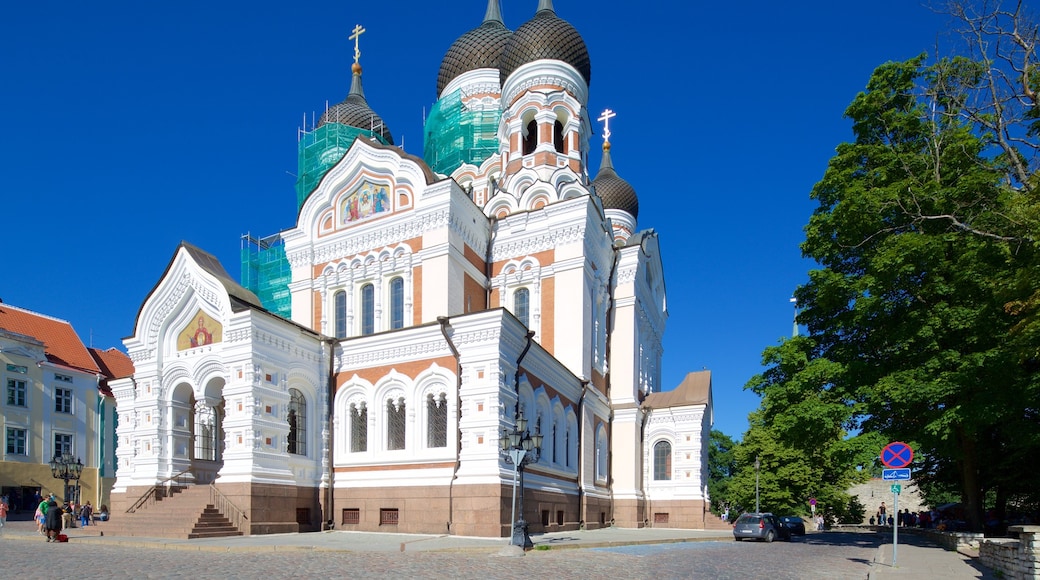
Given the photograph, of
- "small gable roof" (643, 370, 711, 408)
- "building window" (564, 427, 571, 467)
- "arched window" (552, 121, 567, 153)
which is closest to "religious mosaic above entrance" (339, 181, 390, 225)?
"building window" (564, 427, 571, 467)

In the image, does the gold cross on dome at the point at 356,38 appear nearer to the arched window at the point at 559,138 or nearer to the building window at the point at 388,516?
the arched window at the point at 559,138

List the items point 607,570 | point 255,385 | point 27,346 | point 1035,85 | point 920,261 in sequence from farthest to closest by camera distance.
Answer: point 27,346 → point 255,385 → point 920,261 → point 1035,85 → point 607,570

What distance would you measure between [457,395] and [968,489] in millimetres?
13712

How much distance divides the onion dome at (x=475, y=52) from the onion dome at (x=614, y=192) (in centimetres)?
850

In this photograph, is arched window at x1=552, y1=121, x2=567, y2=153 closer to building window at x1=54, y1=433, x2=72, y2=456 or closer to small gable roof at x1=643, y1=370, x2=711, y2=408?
small gable roof at x1=643, y1=370, x2=711, y2=408

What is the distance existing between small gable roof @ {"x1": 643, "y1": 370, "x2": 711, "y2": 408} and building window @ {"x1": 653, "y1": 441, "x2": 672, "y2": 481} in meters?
1.73

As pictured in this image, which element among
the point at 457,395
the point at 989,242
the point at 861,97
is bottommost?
the point at 457,395

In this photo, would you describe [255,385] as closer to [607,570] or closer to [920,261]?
[607,570]

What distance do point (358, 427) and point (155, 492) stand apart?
573 cm

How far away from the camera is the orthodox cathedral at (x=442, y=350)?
19250 millimetres

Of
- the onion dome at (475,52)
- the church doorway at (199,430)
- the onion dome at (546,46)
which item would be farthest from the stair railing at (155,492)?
the onion dome at (475,52)

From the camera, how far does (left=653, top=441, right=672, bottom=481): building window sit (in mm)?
31781

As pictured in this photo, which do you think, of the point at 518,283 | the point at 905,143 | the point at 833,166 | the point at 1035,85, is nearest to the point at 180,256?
the point at 518,283

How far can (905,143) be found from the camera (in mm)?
19469
